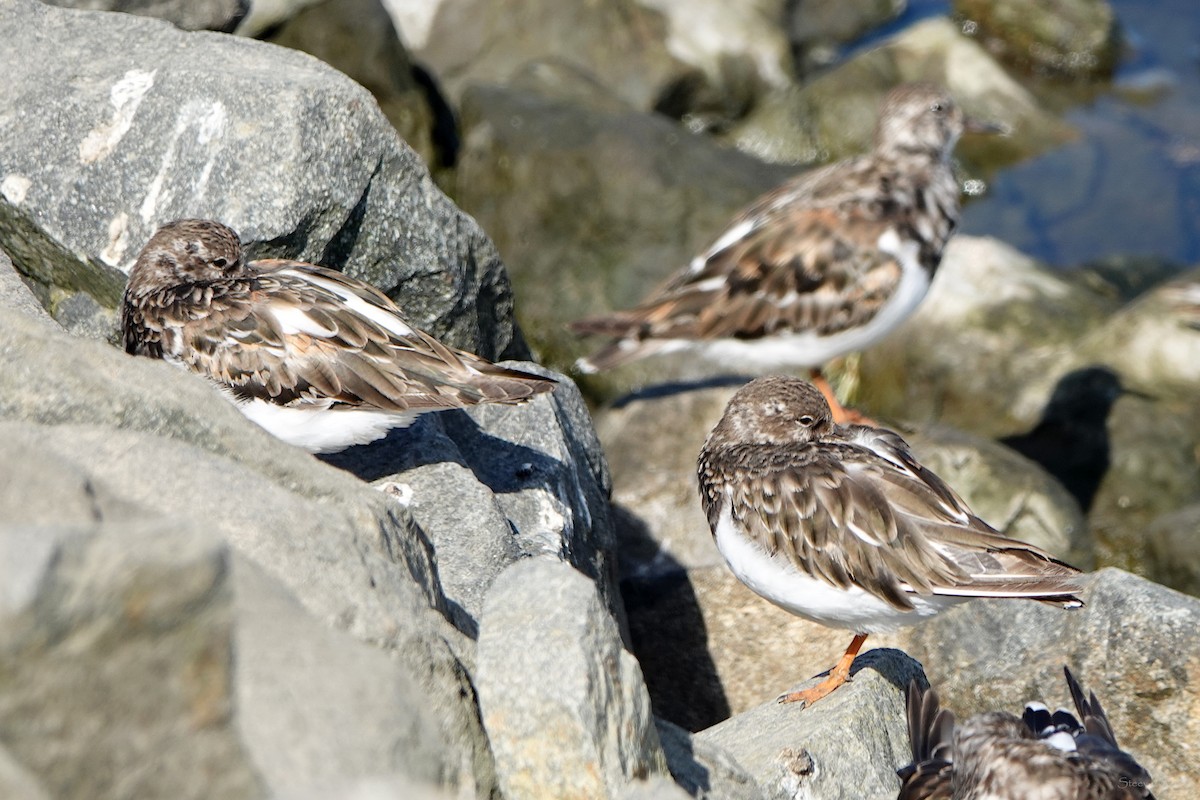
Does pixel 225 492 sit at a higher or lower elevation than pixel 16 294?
higher

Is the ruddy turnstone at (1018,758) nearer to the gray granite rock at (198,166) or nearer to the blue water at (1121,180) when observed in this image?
the gray granite rock at (198,166)

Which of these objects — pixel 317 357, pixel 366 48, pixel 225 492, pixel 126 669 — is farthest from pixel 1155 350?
pixel 126 669

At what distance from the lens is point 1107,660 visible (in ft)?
20.3

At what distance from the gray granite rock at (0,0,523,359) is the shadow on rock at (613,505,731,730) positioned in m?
1.84

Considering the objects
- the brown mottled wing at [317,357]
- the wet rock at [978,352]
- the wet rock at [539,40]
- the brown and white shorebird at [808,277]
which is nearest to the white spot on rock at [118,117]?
the brown mottled wing at [317,357]

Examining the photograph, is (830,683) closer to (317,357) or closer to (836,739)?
(836,739)

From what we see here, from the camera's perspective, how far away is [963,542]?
5305mm

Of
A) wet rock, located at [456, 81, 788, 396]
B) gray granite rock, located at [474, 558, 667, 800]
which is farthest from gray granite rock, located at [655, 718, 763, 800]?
wet rock, located at [456, 81, 788, 396]

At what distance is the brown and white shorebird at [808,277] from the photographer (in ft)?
27.7

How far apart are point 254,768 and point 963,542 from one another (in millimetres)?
3057

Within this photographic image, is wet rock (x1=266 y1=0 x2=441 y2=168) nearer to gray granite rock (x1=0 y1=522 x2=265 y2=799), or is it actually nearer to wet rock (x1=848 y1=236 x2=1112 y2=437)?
wet rock (x1=848 y1=236 x2=1112 y2=437)

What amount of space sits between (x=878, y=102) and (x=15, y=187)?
10.1 meters

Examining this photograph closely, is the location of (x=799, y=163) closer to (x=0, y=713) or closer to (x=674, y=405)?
(x=674, y=405)

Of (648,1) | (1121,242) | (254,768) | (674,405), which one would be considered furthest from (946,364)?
(254,768)
